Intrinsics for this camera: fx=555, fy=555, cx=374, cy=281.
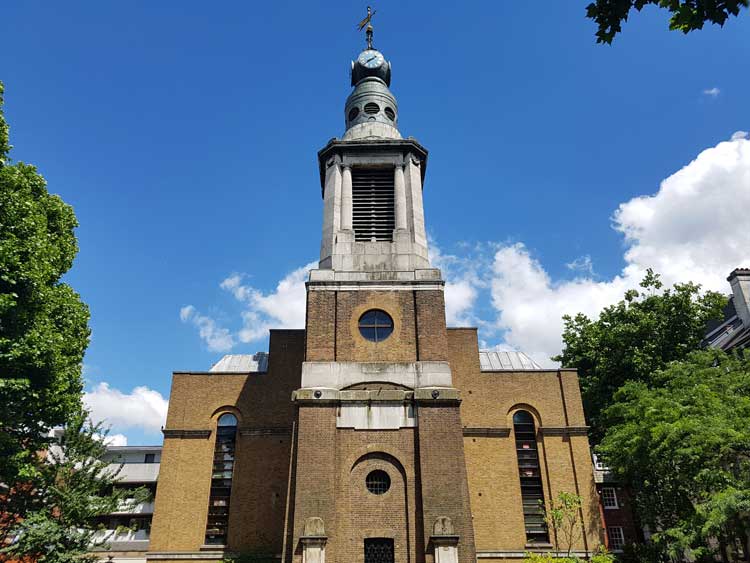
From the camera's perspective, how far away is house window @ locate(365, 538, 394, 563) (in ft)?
55.1

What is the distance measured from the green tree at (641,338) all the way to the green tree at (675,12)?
78.0 ft

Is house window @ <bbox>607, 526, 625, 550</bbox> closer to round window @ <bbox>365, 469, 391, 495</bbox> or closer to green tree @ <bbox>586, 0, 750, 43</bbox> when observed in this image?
round window @ <bbox>365, 469, 391, 495</bbox>

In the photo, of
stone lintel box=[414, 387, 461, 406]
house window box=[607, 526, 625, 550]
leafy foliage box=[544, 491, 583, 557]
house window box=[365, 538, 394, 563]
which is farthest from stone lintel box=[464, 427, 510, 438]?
house window box=[607, 526, 625, 550]

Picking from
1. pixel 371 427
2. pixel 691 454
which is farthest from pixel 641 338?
pixel 371 427

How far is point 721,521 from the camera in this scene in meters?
14.9

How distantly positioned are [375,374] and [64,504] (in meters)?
11.5

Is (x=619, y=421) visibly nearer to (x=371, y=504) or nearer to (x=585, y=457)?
(x=585, y=457)

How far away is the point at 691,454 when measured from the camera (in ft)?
55.1

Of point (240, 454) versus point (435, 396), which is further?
point (240, 454)

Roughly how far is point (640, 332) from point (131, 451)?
1507 inches

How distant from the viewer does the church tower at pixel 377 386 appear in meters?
17.0

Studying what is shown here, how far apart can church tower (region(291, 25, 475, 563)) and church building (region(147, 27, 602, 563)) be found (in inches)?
→ 1.9

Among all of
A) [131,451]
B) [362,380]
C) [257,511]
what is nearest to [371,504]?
[362,380]

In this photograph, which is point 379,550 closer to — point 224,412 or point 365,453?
point 365,453
